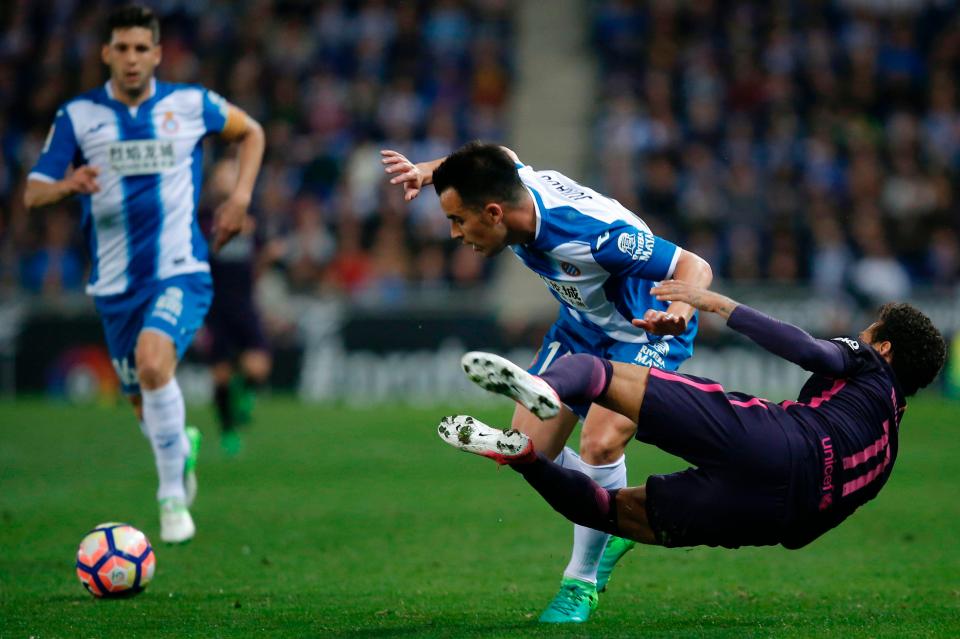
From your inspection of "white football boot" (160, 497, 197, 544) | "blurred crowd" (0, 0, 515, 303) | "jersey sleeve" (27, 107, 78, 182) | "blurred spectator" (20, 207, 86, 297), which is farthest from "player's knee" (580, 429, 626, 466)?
"blurred spectator" (20, 207, 86, 297)

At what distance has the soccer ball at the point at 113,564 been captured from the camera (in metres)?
6.78

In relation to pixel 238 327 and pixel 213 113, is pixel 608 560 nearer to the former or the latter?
Answer: pixel 213 113

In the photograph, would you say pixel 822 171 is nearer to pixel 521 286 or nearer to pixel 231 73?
pixel 521 286

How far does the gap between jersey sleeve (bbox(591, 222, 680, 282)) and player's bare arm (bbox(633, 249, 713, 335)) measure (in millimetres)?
54

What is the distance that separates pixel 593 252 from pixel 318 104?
16989mm

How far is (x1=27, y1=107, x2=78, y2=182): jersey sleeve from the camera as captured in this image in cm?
814

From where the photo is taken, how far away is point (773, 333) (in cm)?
556

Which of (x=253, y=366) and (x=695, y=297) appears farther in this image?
(x=253, y=366)

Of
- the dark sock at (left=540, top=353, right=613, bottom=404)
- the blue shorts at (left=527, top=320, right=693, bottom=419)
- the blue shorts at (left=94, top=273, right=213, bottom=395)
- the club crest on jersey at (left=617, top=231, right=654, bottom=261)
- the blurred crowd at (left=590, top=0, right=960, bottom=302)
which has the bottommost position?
the blurred crowd at (left=590, top=0, right=960, bottom=302)

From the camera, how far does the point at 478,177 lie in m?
6.06

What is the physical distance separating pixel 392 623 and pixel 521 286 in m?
16.5

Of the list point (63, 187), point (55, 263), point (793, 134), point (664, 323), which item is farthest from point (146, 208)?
point (793, 134)

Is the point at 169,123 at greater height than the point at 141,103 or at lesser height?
lesser

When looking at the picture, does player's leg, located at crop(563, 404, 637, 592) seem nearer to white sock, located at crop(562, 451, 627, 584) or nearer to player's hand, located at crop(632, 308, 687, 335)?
white sock, located at crop(562, 451, 627, 584)
